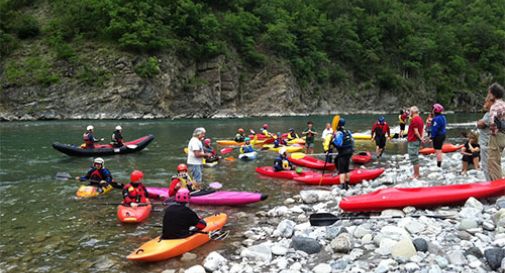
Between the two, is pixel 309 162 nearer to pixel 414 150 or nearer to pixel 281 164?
pixel 281 164

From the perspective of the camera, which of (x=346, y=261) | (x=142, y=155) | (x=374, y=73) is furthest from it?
(x=374, y=73)

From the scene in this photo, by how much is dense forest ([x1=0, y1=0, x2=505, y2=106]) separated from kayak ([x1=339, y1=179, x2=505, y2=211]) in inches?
1693

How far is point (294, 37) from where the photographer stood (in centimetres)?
6072

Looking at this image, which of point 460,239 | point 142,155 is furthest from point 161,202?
point 142,155

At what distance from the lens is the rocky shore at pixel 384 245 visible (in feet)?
14.6

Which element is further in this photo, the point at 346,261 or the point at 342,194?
the point at 342,194

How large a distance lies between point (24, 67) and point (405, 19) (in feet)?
221

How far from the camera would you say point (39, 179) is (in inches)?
500

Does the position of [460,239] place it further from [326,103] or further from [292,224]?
[326,103]

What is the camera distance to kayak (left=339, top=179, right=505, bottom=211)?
681 centimetres

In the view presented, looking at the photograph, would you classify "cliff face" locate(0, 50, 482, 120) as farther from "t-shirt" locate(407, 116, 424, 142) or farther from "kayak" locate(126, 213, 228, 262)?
"kayak" locate(126, 213, 228, 262)

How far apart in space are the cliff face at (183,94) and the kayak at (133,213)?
38.5 m

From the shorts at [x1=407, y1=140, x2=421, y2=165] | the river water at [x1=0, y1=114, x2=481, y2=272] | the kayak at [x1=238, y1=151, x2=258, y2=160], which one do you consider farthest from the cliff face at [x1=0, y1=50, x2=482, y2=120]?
the shorts at [x1=407, y1=140, x2=421, y2=165]

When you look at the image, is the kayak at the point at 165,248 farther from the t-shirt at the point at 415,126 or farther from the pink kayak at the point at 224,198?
the t-shirt at the point at 415,126
